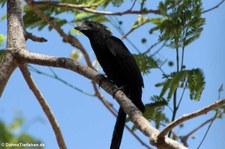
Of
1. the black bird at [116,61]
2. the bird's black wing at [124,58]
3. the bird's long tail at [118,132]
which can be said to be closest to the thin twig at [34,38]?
the black bird at [116,61]

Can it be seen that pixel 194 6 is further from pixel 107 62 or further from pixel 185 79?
pixel 107 62

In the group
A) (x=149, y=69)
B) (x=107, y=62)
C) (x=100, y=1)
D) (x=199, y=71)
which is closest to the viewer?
(x=199, y=71)

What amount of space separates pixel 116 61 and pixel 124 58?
0.14 metres

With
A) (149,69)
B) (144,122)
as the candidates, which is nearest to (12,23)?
(149,69)

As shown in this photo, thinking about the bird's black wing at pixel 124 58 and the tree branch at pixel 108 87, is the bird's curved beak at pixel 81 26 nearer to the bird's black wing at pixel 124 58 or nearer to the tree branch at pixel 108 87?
the bird's black wing at pixel 124 58

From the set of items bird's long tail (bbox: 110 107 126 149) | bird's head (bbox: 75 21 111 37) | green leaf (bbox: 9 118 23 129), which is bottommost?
green leaf (bbox: 9 118 23 129)

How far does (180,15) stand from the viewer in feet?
12.7

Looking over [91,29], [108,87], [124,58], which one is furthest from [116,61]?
[108,87]

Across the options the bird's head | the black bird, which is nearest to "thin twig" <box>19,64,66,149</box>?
the black bird

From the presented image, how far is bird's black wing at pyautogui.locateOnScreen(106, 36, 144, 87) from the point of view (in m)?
4.43

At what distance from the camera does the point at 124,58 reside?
181 inches

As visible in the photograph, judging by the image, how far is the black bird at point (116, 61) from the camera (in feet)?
14.6

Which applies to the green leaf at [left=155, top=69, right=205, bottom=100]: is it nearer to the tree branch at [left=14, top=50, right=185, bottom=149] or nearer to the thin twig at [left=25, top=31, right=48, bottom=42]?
the tree branch at [left=14, top=50, right=185, bottom=149]

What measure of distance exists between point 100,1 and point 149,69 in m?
1.63
